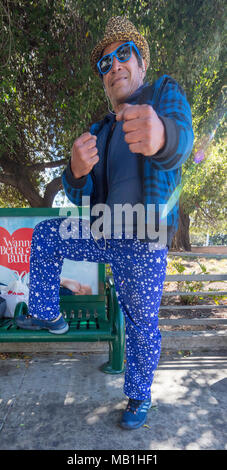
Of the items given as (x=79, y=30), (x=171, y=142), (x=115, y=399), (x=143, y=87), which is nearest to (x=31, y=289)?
(x=115, y=399)

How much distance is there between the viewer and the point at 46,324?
1.99 metres

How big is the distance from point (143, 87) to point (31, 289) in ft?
4.48

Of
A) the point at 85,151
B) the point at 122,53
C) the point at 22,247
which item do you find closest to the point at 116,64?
the point at 122,53

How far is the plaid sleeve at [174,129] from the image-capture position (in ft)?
4.04

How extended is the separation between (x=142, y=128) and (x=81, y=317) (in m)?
1.76

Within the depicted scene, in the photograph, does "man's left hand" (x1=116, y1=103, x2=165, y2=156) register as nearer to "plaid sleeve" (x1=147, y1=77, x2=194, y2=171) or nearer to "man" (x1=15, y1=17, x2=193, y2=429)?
"plaid sleeve" (x1=147, y1=77, x2=194, y2=171)

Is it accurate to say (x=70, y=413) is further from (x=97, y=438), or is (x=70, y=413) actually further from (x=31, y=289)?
(x=31, y=289)

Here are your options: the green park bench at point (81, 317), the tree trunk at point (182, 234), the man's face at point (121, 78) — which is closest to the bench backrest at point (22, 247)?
the green park bench at point (81, 317)

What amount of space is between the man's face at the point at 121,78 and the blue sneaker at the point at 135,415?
1.77 m

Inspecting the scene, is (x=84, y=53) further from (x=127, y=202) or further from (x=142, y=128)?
(x=142, y=128)

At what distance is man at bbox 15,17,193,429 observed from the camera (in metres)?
1.56

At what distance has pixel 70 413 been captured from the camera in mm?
1949

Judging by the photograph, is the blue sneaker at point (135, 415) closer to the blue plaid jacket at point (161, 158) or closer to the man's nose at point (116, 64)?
the blue plaid jacket at point (161, 158)

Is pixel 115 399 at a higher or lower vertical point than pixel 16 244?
lower
